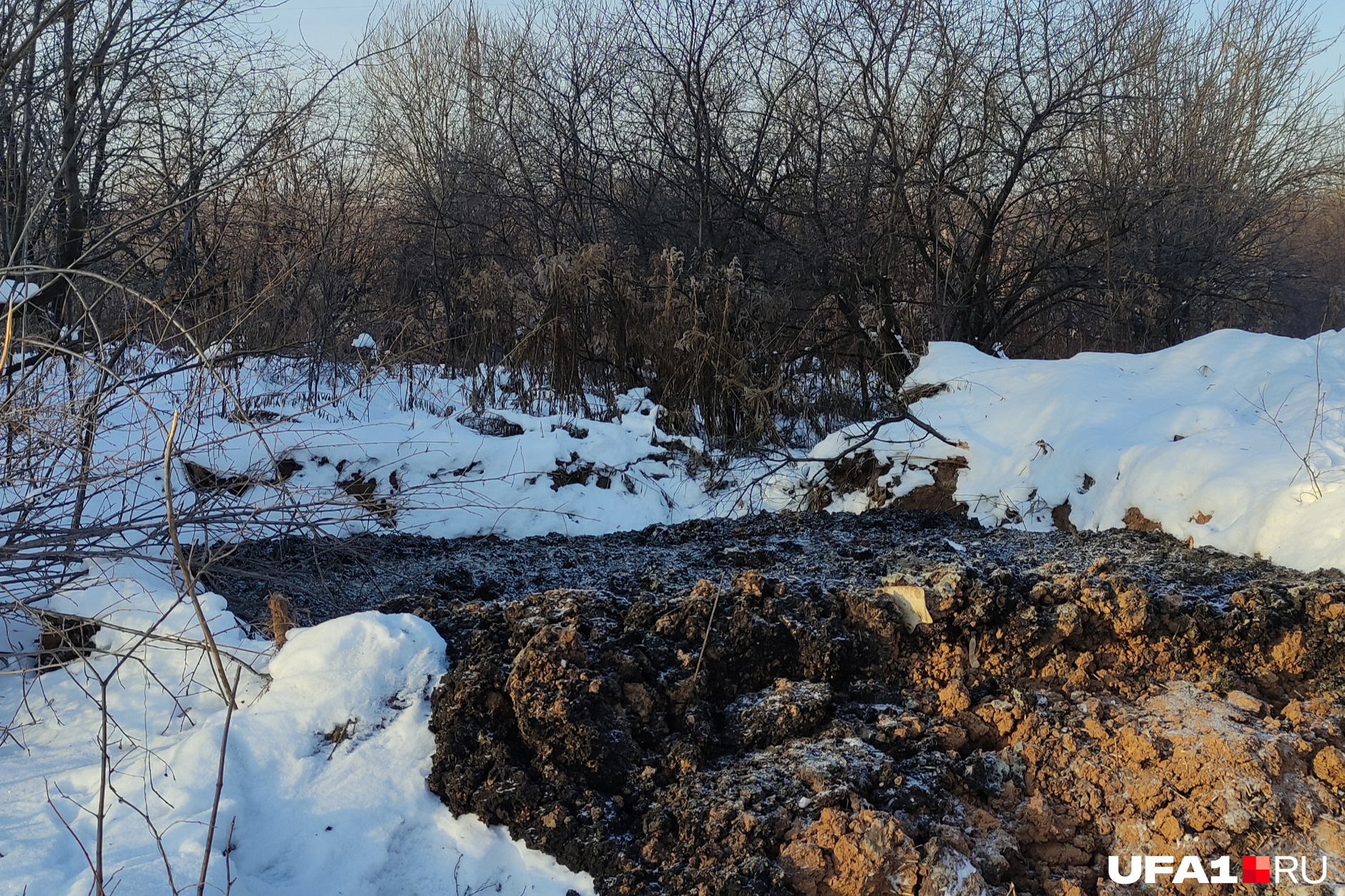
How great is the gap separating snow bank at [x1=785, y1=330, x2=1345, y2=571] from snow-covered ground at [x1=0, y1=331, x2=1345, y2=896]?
0.6 inches

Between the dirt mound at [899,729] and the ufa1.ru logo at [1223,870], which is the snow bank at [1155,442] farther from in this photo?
the ufa1.ru logo at [1223,870]

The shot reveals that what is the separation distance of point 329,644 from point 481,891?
99 cm

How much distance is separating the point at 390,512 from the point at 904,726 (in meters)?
2.12

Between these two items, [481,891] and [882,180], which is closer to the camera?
[481,891]

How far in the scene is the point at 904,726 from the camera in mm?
2686

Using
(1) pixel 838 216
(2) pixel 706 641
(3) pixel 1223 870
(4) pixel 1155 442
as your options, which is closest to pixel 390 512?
(2) pixel 706 641

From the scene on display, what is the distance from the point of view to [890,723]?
2688 millimetres

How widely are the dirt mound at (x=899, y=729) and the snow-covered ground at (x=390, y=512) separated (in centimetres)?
24

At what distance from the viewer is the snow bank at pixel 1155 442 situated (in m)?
4.26

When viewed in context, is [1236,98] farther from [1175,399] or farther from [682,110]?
[1175,399]

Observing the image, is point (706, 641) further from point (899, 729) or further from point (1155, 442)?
point (1155, 442)

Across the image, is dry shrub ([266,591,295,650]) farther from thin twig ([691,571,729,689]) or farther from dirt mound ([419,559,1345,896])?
thin twig ([691,571,729,689])

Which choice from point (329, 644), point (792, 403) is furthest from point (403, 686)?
point (792, 403)

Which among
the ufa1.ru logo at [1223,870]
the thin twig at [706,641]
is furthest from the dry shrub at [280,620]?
the ufa1.ru logo at [1223,870]
